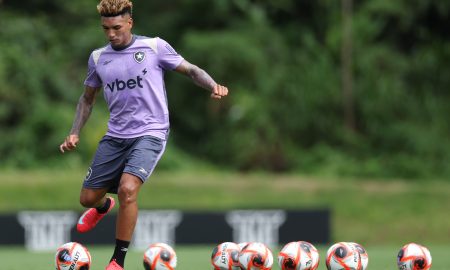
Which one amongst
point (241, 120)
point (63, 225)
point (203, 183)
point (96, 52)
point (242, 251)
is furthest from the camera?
point (241, 120)

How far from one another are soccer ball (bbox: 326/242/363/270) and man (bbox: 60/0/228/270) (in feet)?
4.89

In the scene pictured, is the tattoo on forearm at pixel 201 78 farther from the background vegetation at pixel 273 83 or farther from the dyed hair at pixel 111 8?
the background vegetation at pixel 273 83

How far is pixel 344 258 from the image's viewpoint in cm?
767

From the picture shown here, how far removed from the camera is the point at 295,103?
2311cm

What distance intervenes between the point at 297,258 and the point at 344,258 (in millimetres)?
359

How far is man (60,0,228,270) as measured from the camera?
26.3 ft

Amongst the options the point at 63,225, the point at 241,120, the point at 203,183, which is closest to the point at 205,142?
the point at 241,120

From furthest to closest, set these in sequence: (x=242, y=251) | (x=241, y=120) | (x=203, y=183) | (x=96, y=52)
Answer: (x=241, y=120), (x=203, y=183), (x=96, y=52), (x=242, y=251)

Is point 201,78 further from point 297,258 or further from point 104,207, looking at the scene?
point 297,258

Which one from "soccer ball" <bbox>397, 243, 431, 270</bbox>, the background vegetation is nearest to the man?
"soccer ball" <bbox>397, 243, 431, 270</bbox>

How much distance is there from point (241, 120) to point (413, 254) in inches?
583

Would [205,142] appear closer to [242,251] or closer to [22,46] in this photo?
[22,46]

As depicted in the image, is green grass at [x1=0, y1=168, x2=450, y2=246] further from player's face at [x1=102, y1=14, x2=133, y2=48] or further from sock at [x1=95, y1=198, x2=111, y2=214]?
player's face at [x1=102, y1=14, x2=133, y2=48]

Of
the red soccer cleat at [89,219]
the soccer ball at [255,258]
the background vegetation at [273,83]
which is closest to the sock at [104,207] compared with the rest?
the red soccer cleat at [89,219]
